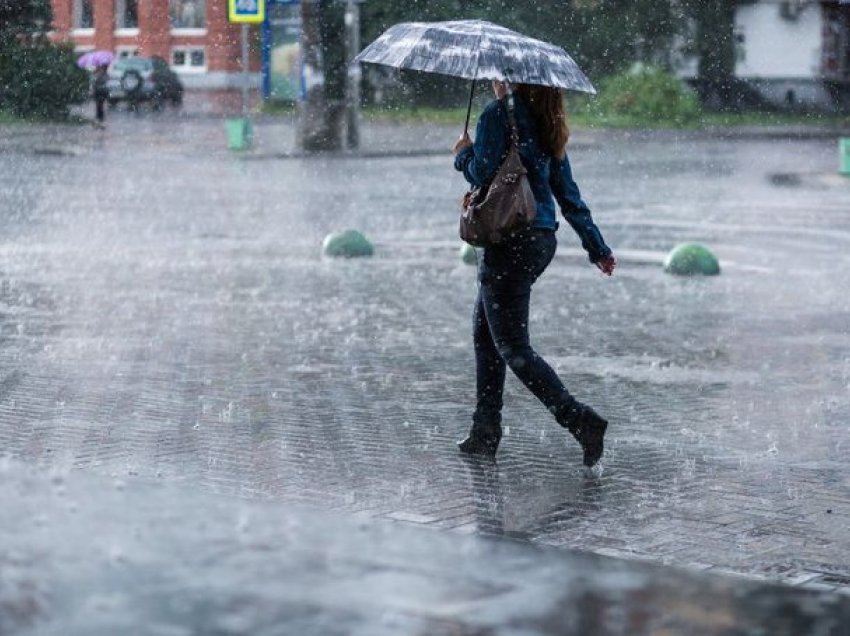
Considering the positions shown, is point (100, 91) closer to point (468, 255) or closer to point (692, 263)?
point (468, 255)

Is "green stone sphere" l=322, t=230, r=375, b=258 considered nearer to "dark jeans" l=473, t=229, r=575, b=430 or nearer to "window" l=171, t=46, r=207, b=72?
"dark jeans" l=473, t=229, r=575, b=430

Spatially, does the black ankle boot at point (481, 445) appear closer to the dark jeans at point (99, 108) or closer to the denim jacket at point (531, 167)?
the denim jacket at point (531, 167)

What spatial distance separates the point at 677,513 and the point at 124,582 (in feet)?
7.38

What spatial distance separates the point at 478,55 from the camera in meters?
7.41

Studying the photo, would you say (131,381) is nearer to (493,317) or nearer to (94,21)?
(493,317)

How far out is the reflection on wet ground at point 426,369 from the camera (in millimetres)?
6895

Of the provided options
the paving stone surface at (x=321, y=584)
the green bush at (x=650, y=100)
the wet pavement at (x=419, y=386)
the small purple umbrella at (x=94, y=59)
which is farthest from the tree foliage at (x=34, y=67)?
the paving stone surface at (x=321, y=584)

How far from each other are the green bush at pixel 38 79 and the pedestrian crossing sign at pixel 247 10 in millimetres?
9177

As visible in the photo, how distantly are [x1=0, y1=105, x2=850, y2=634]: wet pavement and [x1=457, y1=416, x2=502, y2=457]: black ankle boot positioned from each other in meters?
0.06

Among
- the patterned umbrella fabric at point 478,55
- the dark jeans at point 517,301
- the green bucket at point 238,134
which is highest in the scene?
the patterned umbrella fabric at point 478,55

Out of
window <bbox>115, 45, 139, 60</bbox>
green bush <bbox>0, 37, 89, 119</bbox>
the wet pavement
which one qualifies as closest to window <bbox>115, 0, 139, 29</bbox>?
window <bbox>115, 45, 139, 60</bbox>

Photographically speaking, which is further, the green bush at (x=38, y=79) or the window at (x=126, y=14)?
the window at (x=126, y=14)

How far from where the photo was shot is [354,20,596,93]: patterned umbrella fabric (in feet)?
24.0

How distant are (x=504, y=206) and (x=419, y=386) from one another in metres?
2.69
